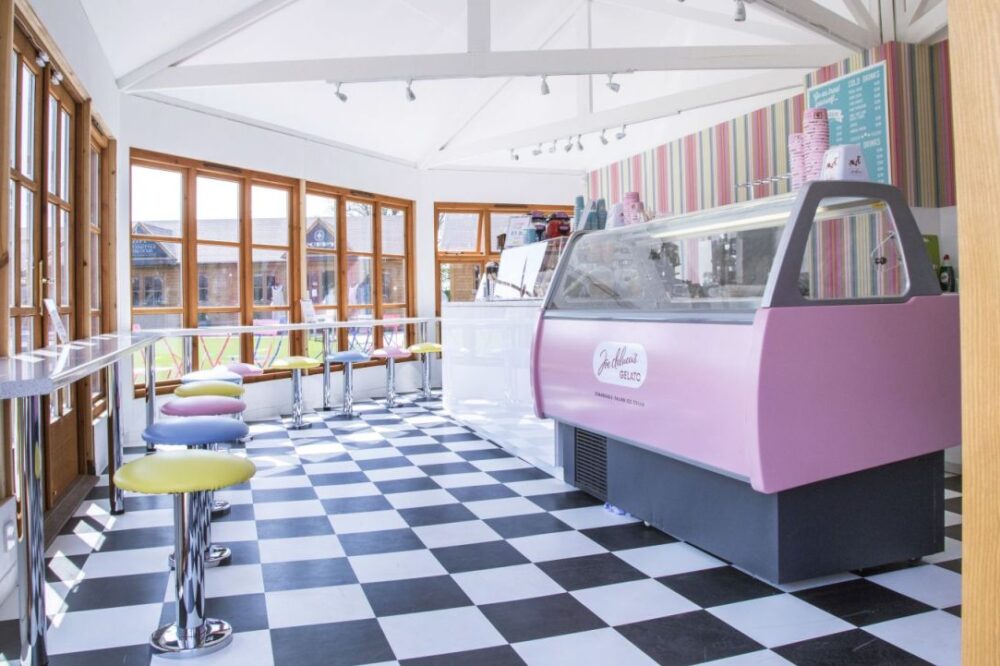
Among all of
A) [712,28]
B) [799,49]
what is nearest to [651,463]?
[799,49]

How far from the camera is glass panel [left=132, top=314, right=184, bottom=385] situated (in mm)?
5891

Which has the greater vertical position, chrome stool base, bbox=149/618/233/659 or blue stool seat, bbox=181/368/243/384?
blue stool seat, bbox=181/368/243/384

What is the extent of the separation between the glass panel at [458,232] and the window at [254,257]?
0.45m

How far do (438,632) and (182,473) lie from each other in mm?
880

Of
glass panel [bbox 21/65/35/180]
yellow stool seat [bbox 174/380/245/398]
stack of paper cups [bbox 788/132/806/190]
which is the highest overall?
glass panel [bbox 21/65/35/180]

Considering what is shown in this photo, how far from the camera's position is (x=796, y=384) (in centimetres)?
228

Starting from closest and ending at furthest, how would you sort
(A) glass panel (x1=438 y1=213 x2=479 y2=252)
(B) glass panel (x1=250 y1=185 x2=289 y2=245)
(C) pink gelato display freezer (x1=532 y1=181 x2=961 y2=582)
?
1. (C) pink gelato display freezer (x1=532 y1=181 x2=961 y2=582)
2. (B) glass panel (x1=250 y1=185 x2=289 y2=245)
3. (A) glass panel (x1=438 y1=213 x2=479 y2=252)

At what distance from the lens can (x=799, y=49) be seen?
16.4 feet

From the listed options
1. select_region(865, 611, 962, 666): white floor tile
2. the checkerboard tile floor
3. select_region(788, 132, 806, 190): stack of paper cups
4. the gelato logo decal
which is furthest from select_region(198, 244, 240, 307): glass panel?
select_region(865, 611, 962, 666): white floor tile

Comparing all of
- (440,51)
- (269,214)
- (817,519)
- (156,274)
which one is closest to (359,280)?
(269,214)

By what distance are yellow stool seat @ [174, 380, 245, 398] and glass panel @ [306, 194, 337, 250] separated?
3763 millimetres

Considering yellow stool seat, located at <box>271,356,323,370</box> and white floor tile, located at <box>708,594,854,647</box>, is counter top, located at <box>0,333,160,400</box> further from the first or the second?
yellow stool seat, located at <box>271,356,323,370</box>

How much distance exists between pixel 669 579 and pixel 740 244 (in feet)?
4.11

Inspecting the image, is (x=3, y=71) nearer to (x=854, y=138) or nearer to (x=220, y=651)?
(x=220, y=651)
